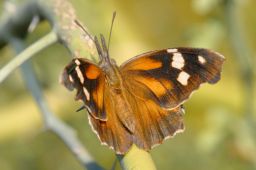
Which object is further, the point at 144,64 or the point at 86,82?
the point at 144,64

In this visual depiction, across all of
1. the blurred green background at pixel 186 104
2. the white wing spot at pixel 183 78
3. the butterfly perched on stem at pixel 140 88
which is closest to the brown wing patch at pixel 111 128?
the butterfly perched on stem at pixel 140 88

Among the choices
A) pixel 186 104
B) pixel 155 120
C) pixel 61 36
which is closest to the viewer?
pixel 61 36

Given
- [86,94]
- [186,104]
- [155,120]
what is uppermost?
[86,94]

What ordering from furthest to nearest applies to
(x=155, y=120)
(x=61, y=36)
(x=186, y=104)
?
1. (x=186, y=104)
2. (x=155, y=120)
3. (x=61, y=36)

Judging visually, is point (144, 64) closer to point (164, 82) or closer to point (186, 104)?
point (164, 82)

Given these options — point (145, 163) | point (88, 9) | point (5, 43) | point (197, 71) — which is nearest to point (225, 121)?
point (88, 9)

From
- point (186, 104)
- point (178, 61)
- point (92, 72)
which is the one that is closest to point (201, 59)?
point (178, 61)

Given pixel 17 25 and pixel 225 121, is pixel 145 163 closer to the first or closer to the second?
pixel 17 25
